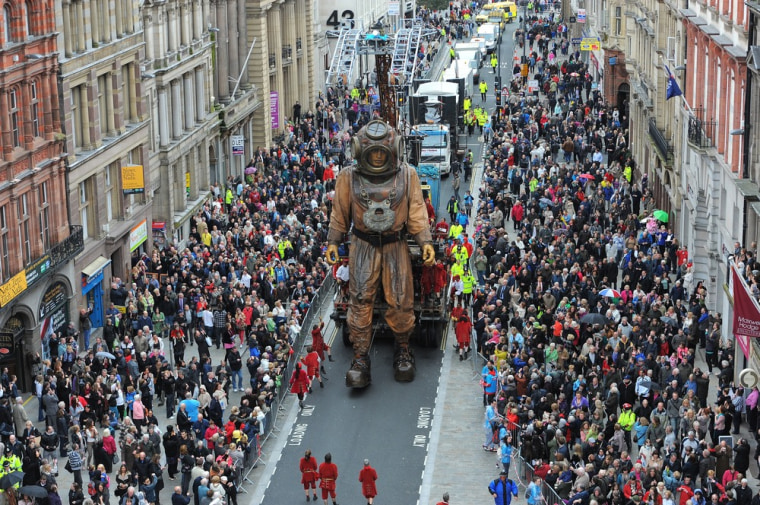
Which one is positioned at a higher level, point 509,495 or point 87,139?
point 87,139

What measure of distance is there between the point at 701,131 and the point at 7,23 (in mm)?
23281

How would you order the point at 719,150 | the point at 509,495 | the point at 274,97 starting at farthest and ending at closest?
the point at 274,97 → the point at 719,150 → the point at 509,495

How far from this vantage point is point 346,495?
124 feet

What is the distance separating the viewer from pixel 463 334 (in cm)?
4800

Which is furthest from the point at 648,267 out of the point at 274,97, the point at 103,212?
the point at 274,97

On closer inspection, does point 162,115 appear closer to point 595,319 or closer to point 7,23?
point 7,23

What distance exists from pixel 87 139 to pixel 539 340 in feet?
58.5

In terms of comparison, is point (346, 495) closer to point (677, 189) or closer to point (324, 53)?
point (677, 189)

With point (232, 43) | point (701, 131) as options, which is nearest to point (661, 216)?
point (701, 131)

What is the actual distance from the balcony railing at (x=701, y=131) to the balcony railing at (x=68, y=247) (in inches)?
827

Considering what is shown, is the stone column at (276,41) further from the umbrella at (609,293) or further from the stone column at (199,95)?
the umbrella at (609,293)

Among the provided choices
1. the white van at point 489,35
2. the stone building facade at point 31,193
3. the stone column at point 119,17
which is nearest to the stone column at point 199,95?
the stone column at point 119,17

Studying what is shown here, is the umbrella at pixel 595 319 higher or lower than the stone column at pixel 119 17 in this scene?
lower

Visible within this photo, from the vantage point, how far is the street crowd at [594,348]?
36062 mm
